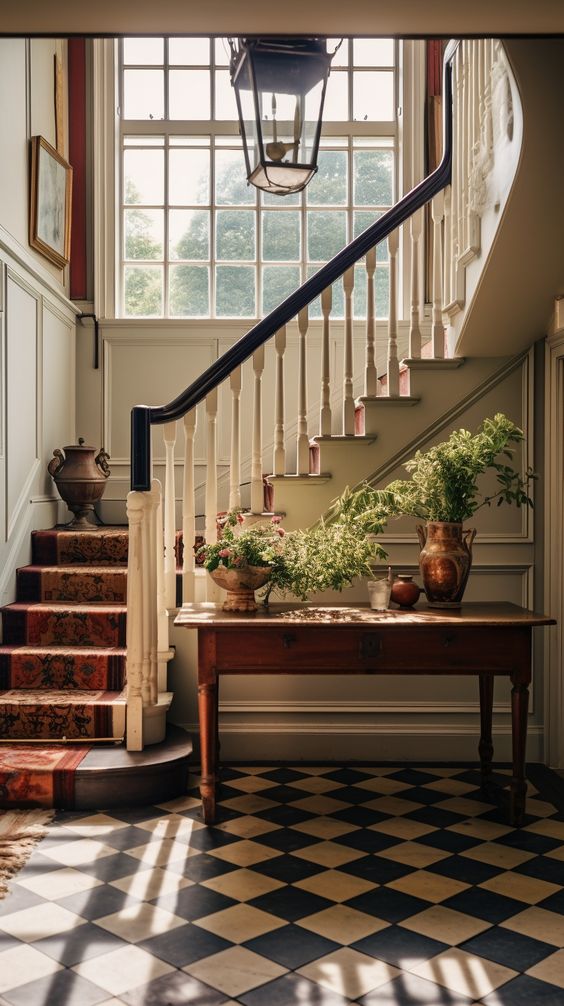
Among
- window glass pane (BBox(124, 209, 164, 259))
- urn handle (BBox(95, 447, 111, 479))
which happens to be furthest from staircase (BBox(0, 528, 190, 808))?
window glass pane (BBox(124, 209, 164, 259))

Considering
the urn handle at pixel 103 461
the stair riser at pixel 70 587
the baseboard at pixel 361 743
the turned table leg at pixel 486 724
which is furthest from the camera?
the urn handle at pixel 103 461

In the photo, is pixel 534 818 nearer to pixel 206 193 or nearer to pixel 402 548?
pixel 402 548

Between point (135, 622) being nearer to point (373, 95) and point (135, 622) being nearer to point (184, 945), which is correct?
point (184, 945)

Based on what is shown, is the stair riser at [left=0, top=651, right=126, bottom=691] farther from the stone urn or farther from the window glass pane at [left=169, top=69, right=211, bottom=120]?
the window glass pane at [left=169, top=69, right=211, bottom=120]

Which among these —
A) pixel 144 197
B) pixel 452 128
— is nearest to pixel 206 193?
pixel 144 197

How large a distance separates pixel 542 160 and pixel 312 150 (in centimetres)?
88

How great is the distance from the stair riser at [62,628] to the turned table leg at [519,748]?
6.61 ft

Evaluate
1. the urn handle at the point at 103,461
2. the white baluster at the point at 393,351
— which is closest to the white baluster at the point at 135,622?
the white baluster at the point at 393,351

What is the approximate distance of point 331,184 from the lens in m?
6.93

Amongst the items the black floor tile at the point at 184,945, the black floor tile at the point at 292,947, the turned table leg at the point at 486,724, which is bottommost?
the black floor tile at the point at 292,947

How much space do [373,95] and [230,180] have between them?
44.9 inches

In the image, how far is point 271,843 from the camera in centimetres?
365

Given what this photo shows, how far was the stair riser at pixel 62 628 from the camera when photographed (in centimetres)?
497

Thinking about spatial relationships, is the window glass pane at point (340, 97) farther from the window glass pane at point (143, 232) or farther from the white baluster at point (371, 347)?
the white baluster at point (371, 347)
